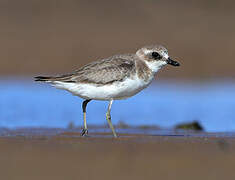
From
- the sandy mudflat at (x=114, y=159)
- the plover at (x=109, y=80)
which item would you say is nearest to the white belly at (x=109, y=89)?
the plover at (x=109, y=80)

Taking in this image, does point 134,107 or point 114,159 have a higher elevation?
point 134,107

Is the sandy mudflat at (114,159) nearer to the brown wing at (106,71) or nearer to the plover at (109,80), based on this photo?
the plover at (109,80)

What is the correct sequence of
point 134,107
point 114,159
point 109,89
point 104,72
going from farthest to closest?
point 134,107 < point 104,72 < point 109,89 < point 114,159

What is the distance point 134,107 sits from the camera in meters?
16.7

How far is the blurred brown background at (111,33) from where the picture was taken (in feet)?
74.9

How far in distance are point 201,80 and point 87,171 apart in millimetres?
14048

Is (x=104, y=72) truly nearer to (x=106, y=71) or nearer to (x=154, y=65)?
(x=106, y=71)

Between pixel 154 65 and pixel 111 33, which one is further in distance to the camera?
pixel 111 33

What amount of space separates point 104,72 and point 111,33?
→ 562 inches

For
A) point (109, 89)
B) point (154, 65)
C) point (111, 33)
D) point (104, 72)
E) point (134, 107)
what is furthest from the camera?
point (111, 33)

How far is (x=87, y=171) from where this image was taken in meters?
7.96

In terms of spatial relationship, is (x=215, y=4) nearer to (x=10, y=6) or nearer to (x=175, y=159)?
(x=10, y=6)

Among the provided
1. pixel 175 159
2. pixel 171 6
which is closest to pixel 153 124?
pixel 175 159

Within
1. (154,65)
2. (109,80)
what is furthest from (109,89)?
(154,65)
